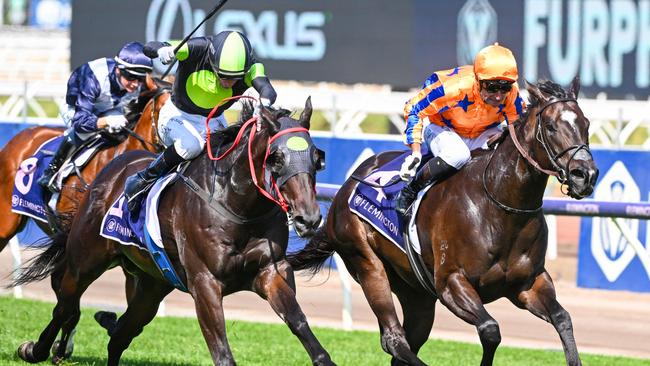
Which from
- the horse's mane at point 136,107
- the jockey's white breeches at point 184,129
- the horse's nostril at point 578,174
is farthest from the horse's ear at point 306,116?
the horse's mane at point 136,107

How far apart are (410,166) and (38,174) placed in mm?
3444

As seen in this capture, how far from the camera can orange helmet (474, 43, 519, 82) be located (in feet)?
20.3

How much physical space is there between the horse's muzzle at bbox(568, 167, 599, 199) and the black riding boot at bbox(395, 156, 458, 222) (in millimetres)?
1036

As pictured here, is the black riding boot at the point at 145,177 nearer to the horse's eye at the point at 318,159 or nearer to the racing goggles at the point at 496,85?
the horse's eye at the point at 318,159

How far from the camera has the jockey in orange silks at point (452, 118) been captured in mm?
6488

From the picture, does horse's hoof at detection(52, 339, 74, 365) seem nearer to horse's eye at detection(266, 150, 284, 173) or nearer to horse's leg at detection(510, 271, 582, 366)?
horse's eye at detection(266, 150, 284, 173)

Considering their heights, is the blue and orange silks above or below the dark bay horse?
above

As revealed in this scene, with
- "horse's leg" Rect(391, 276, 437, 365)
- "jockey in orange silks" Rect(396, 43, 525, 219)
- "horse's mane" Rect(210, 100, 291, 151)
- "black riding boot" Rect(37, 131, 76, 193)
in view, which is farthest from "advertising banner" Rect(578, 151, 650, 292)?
"horse's mane" Rect(210, 100, 291, 151)

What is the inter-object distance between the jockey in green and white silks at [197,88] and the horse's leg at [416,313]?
1489 mm

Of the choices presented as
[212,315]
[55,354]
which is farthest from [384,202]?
[55,354]

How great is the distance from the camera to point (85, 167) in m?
8.59

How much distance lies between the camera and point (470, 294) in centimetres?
609

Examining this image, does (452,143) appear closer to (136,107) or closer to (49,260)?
(49,260)

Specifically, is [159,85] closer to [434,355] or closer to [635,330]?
[434,355]
